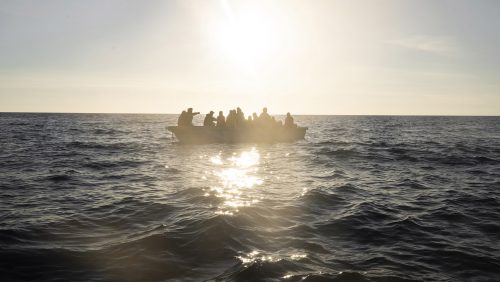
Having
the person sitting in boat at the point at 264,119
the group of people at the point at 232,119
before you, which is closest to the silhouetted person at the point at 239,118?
the group of people at the point at 232,119

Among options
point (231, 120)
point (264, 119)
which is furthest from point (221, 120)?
point (264, 119)

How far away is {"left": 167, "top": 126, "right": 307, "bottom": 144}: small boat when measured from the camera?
2842 centimetres

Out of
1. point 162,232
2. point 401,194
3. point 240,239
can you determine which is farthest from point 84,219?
point 401,194

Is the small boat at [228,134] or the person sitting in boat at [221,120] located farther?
the person sitting in boat at [221,120]

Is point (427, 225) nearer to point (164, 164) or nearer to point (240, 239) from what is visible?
point (240, 239)

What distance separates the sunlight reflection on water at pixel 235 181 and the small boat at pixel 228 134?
619 cm

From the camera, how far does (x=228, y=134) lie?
29.5 metres

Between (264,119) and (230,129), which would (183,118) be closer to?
(230,129)

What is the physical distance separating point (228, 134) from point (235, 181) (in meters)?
15.1

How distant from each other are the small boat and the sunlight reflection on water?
6.19m

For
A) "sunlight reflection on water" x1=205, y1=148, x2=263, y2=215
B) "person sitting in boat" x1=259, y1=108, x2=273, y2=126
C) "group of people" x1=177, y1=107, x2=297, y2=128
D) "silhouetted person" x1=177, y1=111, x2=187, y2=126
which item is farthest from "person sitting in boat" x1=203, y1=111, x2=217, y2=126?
"sunlight reflection on water" x1=205, y1=148, x2=263, y2=215

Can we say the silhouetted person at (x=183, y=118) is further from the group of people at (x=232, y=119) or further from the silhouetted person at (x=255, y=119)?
the silhouetted person at (x=255, y=119)

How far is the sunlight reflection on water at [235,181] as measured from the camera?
10.9 m

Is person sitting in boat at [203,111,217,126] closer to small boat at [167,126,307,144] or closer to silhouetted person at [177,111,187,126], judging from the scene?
small boat at [167,126,307,144]
